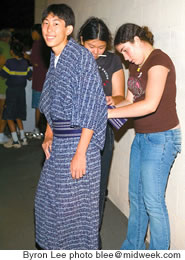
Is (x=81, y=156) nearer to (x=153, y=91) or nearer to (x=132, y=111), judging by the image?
(x=132, y=111)

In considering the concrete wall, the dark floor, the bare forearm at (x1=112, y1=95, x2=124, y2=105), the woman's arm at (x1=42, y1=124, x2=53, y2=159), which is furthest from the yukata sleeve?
the dark floor

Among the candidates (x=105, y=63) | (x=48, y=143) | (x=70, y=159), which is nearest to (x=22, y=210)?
(x=48, y=143)

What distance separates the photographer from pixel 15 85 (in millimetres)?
4863

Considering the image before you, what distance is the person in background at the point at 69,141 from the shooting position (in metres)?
1.64

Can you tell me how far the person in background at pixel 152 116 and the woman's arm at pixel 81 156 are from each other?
0.21m

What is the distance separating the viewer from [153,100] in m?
1.70

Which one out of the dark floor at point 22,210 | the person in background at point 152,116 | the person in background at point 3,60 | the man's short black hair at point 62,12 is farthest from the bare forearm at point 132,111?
the person in background at point 3,60

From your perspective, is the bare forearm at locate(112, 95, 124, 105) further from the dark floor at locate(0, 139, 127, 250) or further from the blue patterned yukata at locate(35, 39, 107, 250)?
the dark floor at locate(0, 139, 127, 250)

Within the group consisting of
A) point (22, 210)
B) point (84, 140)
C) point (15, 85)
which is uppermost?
point (84, 140)

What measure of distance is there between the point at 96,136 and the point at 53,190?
0.36 meters

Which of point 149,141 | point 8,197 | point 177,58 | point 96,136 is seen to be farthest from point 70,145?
point 8,197

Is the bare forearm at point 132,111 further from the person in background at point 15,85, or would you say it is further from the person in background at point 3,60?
the person in background at point 3,60

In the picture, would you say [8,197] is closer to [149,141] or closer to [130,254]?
[130,254]

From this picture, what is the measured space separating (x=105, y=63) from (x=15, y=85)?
295 cm
